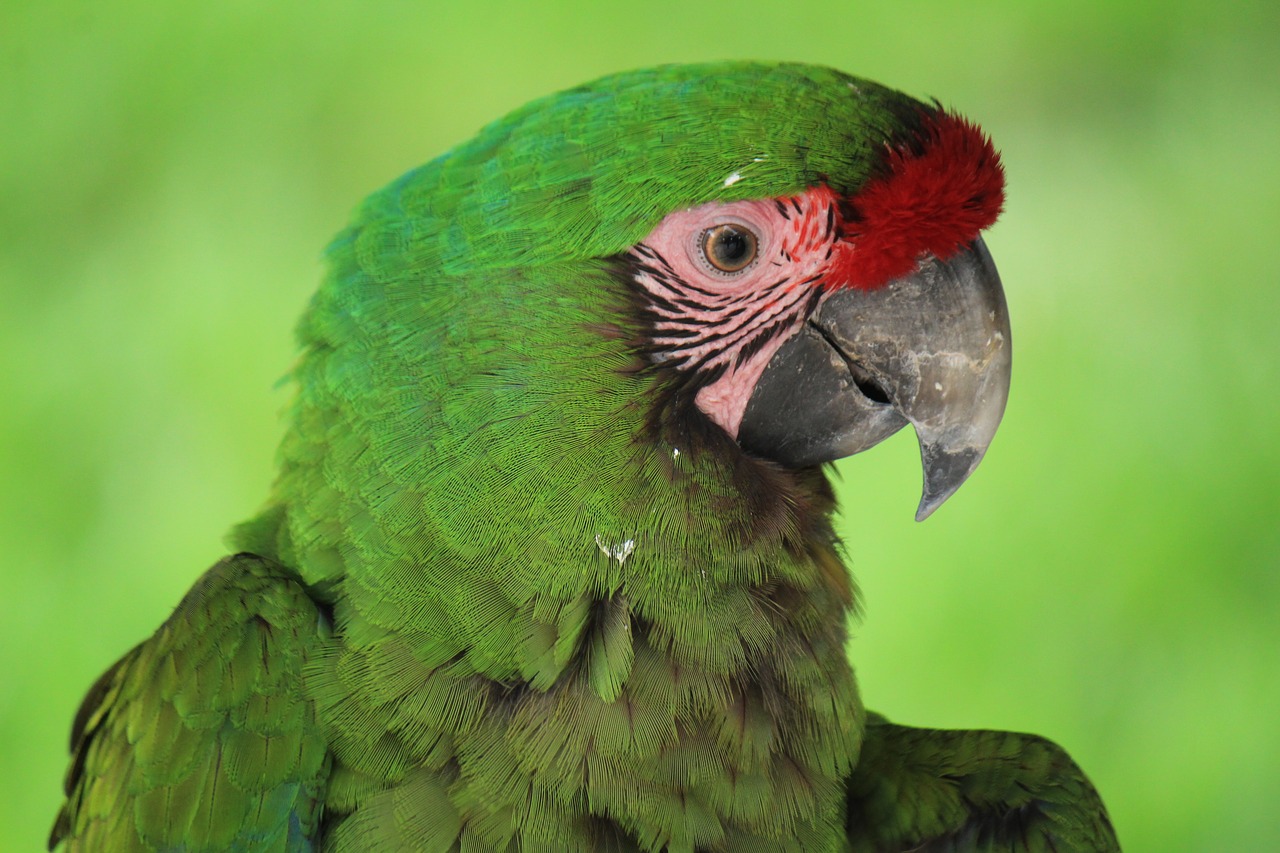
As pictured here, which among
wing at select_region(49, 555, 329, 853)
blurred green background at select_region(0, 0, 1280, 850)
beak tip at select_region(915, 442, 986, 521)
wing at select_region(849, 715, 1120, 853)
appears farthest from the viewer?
blurred green background at select_region(0, 0, 1280, 850)

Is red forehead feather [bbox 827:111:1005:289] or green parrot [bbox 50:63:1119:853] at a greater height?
red forehead feather [bbox 827:111:1005:289]

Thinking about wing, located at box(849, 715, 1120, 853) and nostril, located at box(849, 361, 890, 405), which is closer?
nostril, located at box(849, 361, 890, 405)

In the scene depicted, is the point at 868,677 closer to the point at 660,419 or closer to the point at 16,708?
the point at 660,419

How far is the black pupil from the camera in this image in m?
1.26

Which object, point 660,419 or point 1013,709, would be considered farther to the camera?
point 1013,709

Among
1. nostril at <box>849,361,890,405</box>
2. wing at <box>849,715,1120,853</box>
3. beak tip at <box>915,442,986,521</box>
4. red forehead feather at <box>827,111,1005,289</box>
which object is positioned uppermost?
red forehead feather at <box>827,111,1005,289</box>

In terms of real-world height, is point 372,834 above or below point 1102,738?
above

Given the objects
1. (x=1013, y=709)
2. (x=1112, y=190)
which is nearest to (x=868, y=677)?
(x=1013, y=709)

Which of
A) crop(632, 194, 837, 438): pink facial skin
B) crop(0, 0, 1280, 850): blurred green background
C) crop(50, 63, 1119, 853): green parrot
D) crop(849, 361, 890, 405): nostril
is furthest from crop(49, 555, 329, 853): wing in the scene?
crop(0, 0, 1280, 850): blurred green background

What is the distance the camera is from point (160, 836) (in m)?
1.24

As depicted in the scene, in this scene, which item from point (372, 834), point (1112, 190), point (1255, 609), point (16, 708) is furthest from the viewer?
point (1112, 190)

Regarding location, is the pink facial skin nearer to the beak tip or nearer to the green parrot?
the green parrot

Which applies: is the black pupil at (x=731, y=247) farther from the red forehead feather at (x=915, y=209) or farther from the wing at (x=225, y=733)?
the wing at (x=225, y=733)

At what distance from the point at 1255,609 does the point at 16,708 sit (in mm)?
2867
